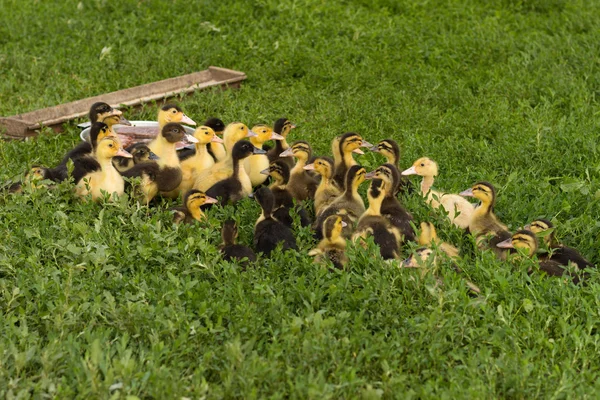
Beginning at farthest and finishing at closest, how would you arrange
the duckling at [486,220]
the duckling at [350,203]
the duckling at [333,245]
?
1. the duckling at [350,203]
2. the duckling at [486,220]
3. the duckling at [333,245]

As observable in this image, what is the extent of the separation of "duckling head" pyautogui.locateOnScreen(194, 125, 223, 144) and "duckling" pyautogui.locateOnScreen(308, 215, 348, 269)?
6.34 feet

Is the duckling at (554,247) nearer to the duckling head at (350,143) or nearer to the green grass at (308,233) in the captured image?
the green grass at (308,233)

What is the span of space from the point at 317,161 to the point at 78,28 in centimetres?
568

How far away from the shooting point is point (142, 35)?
37.1ft

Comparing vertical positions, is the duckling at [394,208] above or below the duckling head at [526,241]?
below

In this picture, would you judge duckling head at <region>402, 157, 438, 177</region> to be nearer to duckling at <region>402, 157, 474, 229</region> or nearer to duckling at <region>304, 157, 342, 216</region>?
duckling at <region>402, 157, 474, 229</region>

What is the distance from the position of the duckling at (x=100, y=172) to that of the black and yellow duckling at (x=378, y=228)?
1.85 meters

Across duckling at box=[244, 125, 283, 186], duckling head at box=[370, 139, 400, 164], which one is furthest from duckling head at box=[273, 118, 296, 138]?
duckling head at box=[370, 139, 400, 164]

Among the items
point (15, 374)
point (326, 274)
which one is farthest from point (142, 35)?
point (15, 374)

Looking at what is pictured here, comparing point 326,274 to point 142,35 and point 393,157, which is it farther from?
point 142,35

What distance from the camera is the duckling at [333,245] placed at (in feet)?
19.1

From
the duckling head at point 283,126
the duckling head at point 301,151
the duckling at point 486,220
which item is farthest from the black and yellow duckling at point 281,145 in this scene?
the duckling at point 486,220

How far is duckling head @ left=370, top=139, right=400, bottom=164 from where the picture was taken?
741 cm

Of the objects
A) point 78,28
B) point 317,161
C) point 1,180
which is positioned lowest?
point 78,28
